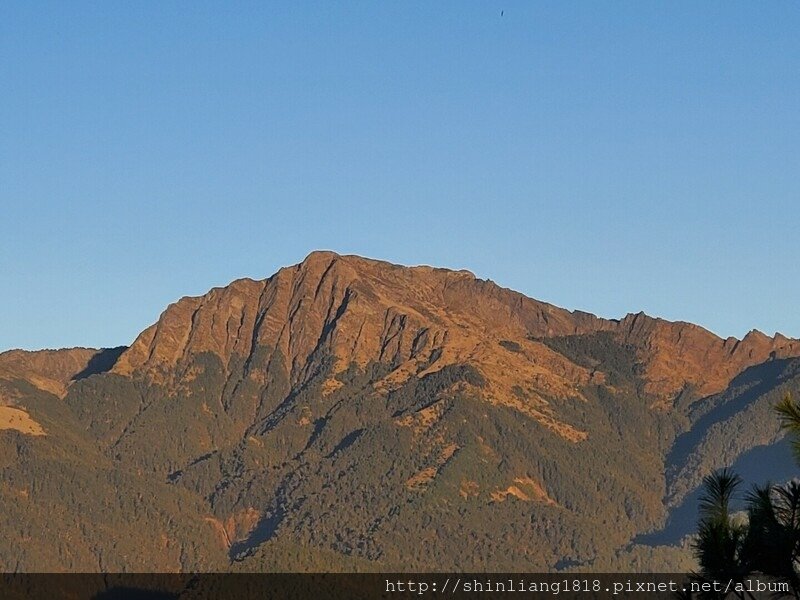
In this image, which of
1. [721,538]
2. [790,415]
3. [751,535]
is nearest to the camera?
[790,415]

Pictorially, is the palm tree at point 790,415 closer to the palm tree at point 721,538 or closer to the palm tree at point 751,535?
the palm tree at point 751,535

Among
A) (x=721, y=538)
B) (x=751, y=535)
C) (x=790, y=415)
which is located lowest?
(x=721, y=538)

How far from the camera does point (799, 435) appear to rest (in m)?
46.5

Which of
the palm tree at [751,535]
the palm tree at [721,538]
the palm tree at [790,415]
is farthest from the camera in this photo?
the palm tree at [721,538]

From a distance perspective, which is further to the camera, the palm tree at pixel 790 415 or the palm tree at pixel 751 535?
the palm tree at pixel 751 535

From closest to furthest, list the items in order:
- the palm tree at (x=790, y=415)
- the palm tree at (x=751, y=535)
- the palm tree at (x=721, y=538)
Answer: the palm tree at (x=790, y=415)
the palm tree at (x=751, y=535)
the palm tree at (x=721, y=538)

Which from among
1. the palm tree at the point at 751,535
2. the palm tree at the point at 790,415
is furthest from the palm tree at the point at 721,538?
the palm tree at the point at 790,415

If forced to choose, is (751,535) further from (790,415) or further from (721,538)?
(790,415)

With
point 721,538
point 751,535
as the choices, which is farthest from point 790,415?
point 721,538

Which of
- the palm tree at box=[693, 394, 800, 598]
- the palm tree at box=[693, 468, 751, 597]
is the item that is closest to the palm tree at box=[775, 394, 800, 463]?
the palm tree at box=[693, 394, 800, 598]

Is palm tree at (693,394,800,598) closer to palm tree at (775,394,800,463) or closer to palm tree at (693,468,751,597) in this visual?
palm tree at (693,468,751,597)

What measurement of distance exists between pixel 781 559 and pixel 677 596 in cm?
371

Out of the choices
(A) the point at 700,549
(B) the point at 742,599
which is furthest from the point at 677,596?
(B) the point at 742,599

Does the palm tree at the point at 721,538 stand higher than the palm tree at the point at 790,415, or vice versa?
the palm tree at the point at 790,415
